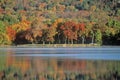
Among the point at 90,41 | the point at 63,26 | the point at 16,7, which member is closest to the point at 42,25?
the point at 63,26

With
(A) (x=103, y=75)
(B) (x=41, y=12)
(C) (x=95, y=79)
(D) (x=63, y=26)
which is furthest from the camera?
(B) (x=41, y=12)

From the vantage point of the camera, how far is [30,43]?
90.2 metres

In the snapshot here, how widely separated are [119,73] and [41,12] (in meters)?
117

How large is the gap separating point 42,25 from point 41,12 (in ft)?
149

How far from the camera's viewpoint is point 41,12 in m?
139

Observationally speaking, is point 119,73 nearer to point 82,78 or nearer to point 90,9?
point 82,78

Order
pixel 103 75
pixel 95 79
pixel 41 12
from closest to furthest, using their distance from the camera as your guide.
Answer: pixel 95 79, pixel 103 75, pixel 41 12

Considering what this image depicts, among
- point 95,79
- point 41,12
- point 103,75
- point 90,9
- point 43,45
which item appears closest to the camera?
point 95,79

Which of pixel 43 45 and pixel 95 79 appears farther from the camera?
pixel 43 45

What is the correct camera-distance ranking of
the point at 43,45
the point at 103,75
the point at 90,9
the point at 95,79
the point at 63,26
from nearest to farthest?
1. the point at 95,79
2. the point at 103,75
3. the point at 43,45
4. the point at 63,26
5. the point at 90,9

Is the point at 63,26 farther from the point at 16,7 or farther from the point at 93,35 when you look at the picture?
the point at 16,7

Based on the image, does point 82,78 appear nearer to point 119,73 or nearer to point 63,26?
point 119,73

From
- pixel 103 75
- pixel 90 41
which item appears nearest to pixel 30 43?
pixel 90 41

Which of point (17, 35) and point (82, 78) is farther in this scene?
point (17, 35)
